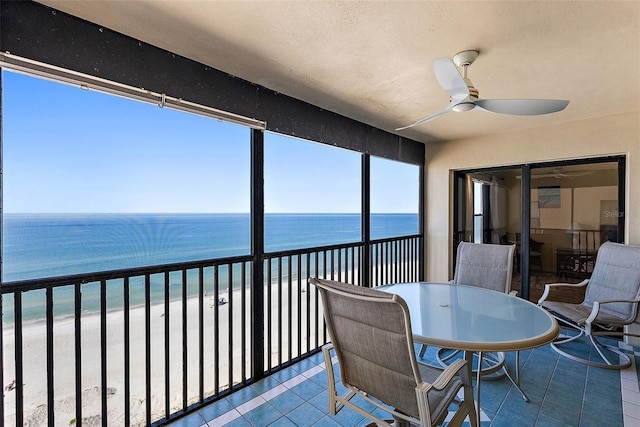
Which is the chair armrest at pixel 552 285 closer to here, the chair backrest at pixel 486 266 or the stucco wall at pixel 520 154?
the stucco wall at pixel 520 154

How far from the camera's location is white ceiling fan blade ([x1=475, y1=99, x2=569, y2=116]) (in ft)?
6.39

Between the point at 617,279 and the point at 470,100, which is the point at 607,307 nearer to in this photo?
the point at 617,279

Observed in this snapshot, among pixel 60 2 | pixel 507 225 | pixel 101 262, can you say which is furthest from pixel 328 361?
pixel 507 225

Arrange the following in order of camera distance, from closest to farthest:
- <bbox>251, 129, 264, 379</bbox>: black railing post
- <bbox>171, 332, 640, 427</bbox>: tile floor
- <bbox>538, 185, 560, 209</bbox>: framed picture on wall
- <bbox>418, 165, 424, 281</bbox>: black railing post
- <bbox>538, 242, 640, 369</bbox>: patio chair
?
<bbox>171, 332, 640, 427</bbox>: tile floor, <bbox>251, 129, 264, 379</bbox>: black railing post, <bbox>538, 242, 640, 369</bbox>: patio chair, <bbox>538, 185, 560, 209</bbox>: framed picture on wall, <bbox>418, 165, 424, 281</bbox>: black railing post

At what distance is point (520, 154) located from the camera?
3.76 metres

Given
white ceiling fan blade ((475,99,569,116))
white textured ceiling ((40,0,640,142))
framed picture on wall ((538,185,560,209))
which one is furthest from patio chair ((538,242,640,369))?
white ceiling fan blade ((475,99,569,116))

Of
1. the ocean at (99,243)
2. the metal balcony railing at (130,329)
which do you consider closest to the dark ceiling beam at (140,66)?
the ocean at (99,243)

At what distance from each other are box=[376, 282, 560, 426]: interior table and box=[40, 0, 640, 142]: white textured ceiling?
165cm

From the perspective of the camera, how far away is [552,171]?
3719 mm

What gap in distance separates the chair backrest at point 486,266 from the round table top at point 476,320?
48 cm

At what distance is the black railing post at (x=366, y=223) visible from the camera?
3.48 m

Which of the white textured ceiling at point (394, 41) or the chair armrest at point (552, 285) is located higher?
the white textured ceiling at point (394, 41)

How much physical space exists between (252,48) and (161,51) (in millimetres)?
592

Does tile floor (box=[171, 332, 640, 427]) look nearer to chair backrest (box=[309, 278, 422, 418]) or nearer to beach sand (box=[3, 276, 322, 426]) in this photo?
beach sand (box=[3, 276, 322, 426])
